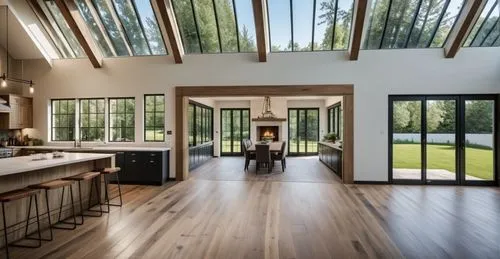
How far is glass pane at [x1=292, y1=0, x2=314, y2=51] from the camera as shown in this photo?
19.3 ft

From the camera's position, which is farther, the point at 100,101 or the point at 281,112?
the point at 281,112

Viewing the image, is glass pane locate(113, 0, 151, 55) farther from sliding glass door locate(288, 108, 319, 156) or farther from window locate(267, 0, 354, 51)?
sliding glass door locate(288, 108, 319, 156)

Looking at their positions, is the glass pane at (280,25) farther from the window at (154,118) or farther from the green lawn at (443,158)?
the green lawn at (443,158)

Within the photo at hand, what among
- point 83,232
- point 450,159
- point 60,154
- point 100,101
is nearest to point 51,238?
point 83,232

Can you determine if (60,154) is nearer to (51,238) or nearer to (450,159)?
(51,238)

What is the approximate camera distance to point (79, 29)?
19.7 feet

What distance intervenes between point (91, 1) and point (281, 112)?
793 cm

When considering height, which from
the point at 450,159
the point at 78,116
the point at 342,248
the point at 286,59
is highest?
the point at 286,59

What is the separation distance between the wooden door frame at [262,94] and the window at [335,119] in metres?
3.04

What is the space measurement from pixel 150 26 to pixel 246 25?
2347 millimetres

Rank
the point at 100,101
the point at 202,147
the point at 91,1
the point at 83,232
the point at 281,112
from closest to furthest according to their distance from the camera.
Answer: the point at 83,232
the point at 91,1
the point at 100,101
the point at 202,147
the point at 281,112

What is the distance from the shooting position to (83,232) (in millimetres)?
3391

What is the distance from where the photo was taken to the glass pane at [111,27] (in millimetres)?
6074

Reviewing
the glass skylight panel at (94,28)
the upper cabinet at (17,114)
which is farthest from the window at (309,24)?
the upper cabinet at (17,114)
